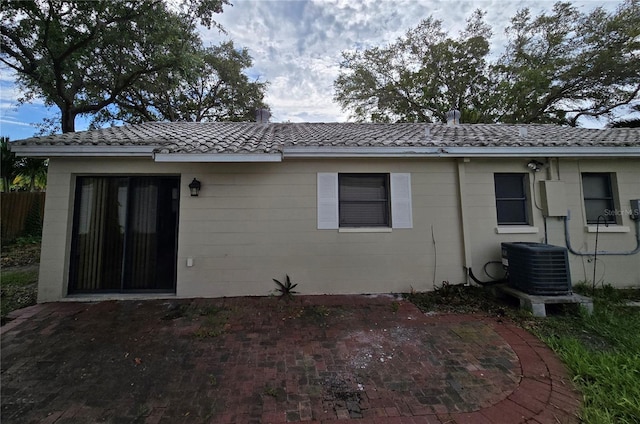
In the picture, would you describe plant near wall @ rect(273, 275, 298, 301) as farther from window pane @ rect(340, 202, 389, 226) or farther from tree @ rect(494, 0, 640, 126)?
tree @ rect(494, 0, 640, 126)

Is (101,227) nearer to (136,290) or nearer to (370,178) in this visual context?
(136,290)

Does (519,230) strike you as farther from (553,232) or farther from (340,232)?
(340,232)

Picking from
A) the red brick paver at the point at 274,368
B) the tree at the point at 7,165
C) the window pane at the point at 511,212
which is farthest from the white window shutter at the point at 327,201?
the tree at the point at 7,165

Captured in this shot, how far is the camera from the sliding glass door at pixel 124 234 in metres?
4.92

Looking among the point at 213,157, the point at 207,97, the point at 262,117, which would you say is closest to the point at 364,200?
the point at 213,157

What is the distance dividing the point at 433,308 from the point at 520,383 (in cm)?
185

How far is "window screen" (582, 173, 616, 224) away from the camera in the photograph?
5.49 m

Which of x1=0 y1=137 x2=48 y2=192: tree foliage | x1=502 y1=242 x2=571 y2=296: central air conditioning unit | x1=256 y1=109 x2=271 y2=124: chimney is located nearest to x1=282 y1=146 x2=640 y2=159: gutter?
x1=502 y1=242 x2=571 y2=296: central air conditioning unit

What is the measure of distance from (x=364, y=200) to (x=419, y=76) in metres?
14.8

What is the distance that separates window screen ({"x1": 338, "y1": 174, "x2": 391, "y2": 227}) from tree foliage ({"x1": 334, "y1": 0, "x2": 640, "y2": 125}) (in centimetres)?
1195

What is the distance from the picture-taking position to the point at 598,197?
217 inches

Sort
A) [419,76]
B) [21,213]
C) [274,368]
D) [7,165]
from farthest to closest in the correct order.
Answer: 1. [419,76]
2. [7,165]
3. [21,213]
4. [274,368]

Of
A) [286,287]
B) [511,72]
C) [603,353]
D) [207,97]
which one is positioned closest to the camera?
[603,353]

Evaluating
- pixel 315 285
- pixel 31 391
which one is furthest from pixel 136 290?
pixel 315 285
